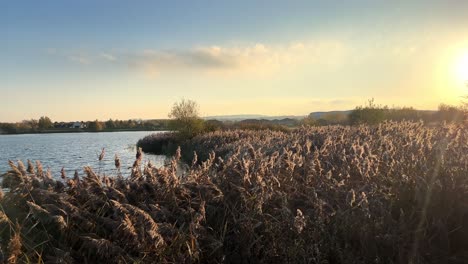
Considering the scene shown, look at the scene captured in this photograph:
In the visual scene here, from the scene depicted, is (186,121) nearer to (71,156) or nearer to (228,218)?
(71,156)

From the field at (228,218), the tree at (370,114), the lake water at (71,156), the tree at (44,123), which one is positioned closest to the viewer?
the field at (228,218)

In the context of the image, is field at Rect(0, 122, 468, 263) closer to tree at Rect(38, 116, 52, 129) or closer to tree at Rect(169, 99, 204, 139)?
tree at Rect(169, 99, 204, 139)

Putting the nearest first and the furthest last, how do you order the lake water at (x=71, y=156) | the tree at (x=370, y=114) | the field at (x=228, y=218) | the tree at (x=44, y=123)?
the field at (x=228, y=218), the lake water at (x=71, y=156), the tree at (x=370, y=114), the tree at (x=44, y=123)

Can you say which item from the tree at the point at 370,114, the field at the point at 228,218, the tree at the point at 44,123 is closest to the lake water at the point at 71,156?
the field at the point at 228,218

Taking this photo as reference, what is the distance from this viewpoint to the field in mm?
3445

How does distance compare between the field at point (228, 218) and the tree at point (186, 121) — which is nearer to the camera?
the field at point (228, 218)

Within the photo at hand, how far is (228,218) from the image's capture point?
4.38 metres

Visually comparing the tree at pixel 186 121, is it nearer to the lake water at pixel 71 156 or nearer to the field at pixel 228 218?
the lake water at pixel 71 156

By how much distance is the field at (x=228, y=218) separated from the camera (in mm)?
3445

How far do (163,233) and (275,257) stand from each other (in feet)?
4.22

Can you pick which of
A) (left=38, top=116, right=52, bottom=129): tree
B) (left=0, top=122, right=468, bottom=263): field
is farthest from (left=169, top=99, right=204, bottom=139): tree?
(left=38, top=116, right=52, bottom=129): tree

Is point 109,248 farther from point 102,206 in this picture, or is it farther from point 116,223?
point 102,206

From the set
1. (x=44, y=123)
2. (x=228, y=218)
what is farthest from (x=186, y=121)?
(x=44, y=123)

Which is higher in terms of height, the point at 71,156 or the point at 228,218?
the point at 228,218
